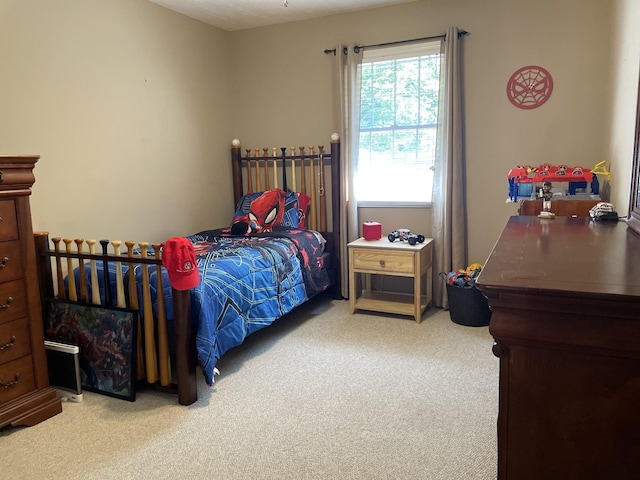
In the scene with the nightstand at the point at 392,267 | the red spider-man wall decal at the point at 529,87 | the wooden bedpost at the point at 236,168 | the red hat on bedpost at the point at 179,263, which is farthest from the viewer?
the wooden bedpost at the point at 236,168

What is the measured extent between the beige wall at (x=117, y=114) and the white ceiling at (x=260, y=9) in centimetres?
13

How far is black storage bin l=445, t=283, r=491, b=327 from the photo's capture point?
3414mm

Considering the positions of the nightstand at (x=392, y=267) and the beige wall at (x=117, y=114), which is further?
the nightstand at (x=392, y=267)

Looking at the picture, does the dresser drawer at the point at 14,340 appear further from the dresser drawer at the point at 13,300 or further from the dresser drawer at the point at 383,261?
the dresser drawer at the point at 383,261

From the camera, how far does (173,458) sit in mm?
1945

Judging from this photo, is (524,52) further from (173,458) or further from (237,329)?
(173,458)

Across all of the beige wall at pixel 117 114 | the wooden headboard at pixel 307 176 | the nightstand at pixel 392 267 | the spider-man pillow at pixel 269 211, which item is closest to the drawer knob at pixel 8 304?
the beige wall at pixel 117 114

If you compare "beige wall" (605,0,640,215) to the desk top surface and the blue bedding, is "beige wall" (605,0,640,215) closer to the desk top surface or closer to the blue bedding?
the desk top surface

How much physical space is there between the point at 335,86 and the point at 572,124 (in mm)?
1855

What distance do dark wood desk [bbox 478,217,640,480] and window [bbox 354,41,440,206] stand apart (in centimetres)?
283

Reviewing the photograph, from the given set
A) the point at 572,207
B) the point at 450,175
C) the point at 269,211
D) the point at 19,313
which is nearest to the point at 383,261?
the point at 450,175

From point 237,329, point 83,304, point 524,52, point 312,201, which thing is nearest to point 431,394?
point 237,329

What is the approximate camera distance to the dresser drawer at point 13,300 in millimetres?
2154

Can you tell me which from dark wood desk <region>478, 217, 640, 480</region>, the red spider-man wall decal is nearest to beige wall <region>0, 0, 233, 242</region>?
the red spider-man wall decal
